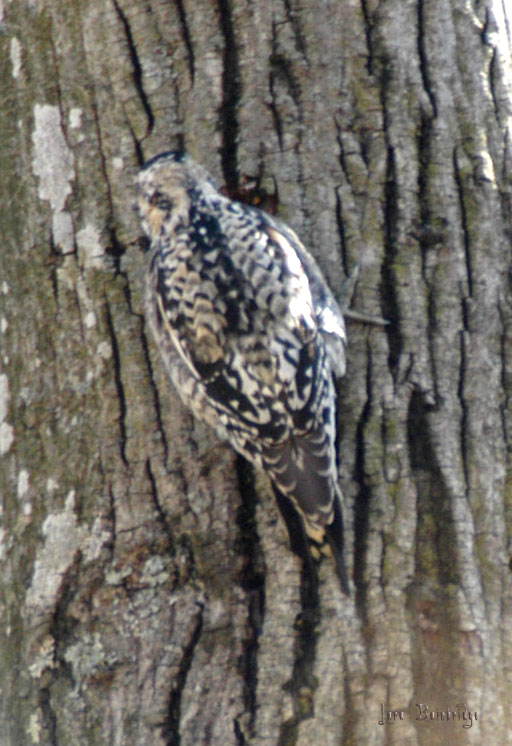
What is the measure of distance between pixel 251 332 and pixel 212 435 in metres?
0.42

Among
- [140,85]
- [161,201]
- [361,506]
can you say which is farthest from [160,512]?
[140,85]

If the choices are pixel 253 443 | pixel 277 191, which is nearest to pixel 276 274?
pixel 277 191

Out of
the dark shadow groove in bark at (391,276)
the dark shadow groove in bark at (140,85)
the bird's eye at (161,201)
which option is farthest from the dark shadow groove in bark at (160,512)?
the dark shadow groove in bark at (140,85)

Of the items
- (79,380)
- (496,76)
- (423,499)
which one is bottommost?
(423,499)

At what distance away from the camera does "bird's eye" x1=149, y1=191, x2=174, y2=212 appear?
348cm

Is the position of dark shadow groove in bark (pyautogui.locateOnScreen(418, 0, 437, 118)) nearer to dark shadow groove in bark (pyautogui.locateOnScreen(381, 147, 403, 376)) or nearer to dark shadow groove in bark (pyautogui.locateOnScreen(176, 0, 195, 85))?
dark shadow groove in bark (pyautogui.locateOnScreen(381, 147, 403, 376))

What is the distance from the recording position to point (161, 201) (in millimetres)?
3637

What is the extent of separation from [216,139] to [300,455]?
107cm

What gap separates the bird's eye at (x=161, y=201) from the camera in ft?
11.4

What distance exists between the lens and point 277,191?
3.15 metres

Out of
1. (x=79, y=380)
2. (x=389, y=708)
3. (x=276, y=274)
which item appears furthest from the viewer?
(x=276, y=274)

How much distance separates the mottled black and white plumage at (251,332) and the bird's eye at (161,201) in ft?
0.04

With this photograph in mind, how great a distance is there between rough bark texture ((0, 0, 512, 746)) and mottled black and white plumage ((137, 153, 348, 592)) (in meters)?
0.08

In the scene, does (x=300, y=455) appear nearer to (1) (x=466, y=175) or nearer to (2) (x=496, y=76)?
(1) (x=466, y=175)
